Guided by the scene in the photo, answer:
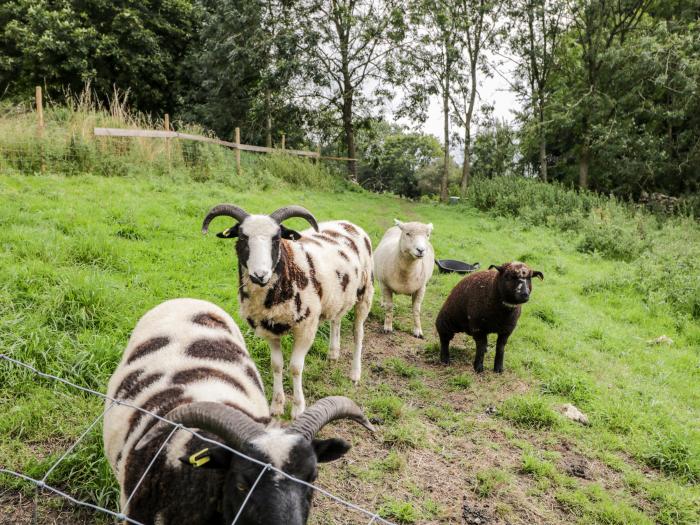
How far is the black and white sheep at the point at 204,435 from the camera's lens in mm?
1844

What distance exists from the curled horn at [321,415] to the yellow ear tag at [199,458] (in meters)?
0.37

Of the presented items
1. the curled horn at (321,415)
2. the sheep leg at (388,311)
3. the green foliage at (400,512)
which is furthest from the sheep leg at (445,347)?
the curled horn at (321,415)

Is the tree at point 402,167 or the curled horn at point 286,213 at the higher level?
the tree at point 402,167

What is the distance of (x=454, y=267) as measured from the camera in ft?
30.7

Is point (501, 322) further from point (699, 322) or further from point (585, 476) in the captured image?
point (699, 322)

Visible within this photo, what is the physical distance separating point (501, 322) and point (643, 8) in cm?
2446

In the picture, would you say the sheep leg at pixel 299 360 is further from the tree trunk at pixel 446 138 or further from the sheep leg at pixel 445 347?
the tree trunk at pixel 446 138

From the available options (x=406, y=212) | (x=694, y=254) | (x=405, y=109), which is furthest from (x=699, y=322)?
(x=405, y=109)

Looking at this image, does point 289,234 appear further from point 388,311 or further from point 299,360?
point 388,311

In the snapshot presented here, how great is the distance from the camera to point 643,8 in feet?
70.9

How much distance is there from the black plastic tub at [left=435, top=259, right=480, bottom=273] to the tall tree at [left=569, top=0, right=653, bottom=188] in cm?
1617

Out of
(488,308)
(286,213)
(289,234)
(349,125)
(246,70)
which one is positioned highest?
(246,70)

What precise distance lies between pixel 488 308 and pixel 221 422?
413 centimetres

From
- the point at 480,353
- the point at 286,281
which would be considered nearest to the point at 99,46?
the point at 286,281
